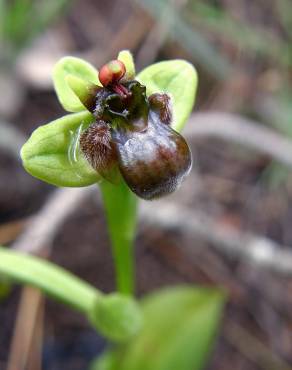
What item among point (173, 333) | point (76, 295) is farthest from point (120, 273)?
point (173, 333)

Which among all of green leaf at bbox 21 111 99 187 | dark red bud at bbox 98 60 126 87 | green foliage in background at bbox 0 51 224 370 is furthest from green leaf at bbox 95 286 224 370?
dark red bud at bbox 98 60 126 87

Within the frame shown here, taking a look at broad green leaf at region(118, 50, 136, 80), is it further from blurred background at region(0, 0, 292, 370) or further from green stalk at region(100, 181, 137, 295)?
blurred background at region(0, 0, 292, 370)

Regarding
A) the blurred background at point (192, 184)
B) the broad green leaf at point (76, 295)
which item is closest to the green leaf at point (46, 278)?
the broad green leaf at point (76, 295)

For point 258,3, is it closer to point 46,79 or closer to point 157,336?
point 46,79

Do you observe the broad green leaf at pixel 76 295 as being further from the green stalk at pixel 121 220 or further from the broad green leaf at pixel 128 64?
the broad green leaf at pixel 128 64

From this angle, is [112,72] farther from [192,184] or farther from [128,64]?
[192,184]

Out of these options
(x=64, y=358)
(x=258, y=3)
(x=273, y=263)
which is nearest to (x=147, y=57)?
(x=258, y=3)
